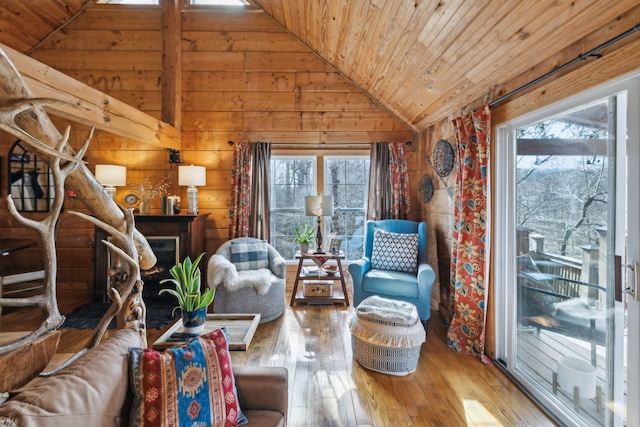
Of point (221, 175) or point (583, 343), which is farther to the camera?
point (221, 175)

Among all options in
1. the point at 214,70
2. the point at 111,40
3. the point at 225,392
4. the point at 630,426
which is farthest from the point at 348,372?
the point at 111,40

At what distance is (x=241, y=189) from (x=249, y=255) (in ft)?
2.98

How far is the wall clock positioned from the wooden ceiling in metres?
2.24

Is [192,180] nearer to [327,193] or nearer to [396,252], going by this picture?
[327,193]

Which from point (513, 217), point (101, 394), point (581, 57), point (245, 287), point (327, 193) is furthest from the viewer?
point (327, 193)

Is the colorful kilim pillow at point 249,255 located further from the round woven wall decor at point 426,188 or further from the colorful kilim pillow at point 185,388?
the colorful kilim pillow at point 185,388

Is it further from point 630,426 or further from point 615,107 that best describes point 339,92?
point 630,426

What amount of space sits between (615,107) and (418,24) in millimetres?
1395

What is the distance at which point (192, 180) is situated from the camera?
3.70 metres

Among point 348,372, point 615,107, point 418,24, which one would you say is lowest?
point 348,372

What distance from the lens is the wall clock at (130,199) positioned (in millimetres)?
3895

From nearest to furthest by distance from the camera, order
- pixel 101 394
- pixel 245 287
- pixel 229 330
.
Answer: pixel 101 394 < pixel 229 330 < pixel 245 287

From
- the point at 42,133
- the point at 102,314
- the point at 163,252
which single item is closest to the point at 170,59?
the point at 163,252

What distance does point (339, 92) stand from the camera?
4035 millimetres
